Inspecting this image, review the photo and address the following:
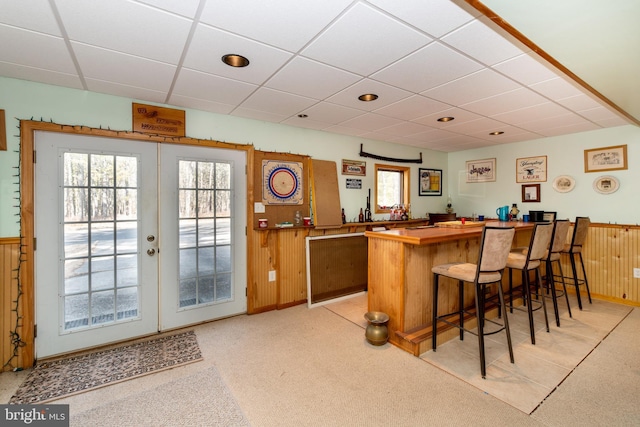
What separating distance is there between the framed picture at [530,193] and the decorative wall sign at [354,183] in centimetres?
281

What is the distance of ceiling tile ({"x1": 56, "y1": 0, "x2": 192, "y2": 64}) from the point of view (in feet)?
5.16

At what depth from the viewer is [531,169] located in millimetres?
4805

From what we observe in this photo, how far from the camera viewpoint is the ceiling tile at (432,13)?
1551 mm

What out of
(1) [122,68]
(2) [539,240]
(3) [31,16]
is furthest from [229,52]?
(2) [539,240]

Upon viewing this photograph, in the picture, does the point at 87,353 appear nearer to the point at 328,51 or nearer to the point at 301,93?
the point at 301,93

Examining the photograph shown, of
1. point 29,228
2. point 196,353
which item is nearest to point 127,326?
point 196,353

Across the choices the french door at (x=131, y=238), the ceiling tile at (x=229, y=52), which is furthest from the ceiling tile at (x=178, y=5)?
the french door at (x=131, y=238)

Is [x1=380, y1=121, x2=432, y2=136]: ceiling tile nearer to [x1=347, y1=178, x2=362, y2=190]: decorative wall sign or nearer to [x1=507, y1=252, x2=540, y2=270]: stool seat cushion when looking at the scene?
[x1=347, y1=178, x2=362, y2=190]: decorative wall sign

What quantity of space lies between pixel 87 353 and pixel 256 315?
168 centimetres

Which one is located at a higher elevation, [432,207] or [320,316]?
[432,207]

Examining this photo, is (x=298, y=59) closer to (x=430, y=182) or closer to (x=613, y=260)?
(x=430, y=182)

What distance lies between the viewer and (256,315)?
145 inches

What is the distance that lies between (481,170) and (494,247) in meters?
3.63

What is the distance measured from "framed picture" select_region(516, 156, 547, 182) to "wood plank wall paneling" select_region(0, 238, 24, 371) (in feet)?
21.5
